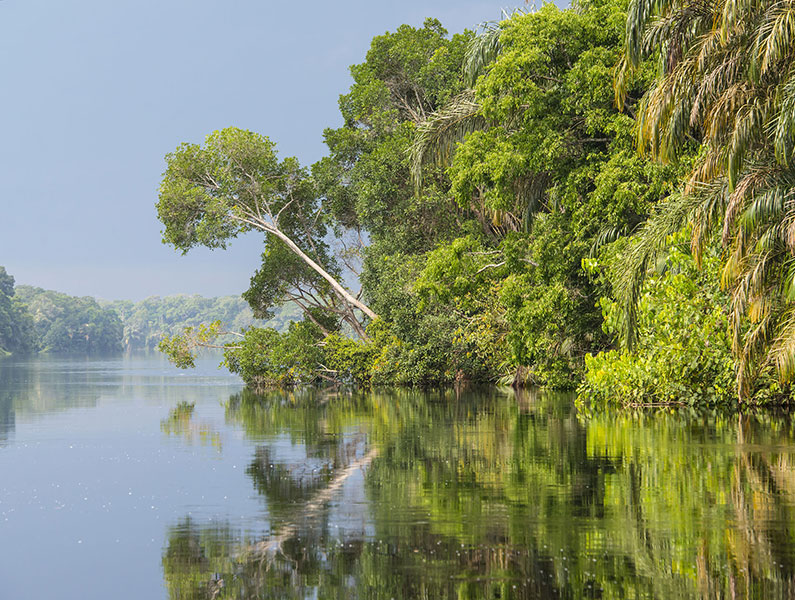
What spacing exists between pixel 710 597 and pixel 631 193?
1476cm

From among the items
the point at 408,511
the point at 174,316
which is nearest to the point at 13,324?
the point at 174,316

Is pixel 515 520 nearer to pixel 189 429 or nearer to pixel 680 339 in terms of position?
pixel 189 429

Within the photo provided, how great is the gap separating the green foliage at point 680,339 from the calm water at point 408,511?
5.01 ft

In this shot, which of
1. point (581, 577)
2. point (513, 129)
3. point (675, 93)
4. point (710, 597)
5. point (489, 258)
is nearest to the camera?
point (710, 597)

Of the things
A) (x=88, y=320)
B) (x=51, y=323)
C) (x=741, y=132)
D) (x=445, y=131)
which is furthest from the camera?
(x=88, y=320)

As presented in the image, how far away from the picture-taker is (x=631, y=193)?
18828 mm

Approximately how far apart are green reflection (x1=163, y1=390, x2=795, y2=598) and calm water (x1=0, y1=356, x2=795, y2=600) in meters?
0.02

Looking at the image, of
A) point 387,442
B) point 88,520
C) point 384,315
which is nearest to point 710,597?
point 88,520

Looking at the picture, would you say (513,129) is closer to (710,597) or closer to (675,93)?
(675,93)

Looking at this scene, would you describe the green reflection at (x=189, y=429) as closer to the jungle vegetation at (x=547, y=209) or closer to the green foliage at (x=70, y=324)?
the jungle vegetation at (x=547, y=209)

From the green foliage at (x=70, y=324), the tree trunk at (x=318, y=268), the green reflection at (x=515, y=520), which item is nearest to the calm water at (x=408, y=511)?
the green reflection at (x=515, y=520)

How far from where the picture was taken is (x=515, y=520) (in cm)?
708

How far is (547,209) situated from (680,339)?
30.2ft

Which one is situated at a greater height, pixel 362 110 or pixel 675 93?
pixel 362 110
